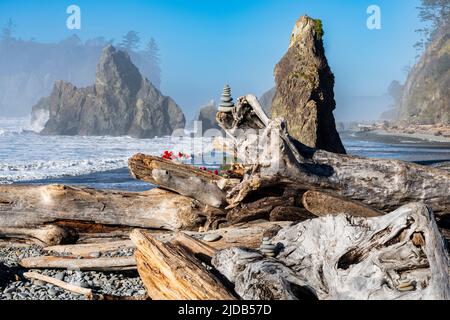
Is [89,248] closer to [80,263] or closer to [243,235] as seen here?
[80,263]

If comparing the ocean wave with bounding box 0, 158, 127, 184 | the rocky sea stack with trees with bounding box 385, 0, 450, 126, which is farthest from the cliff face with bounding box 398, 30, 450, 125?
the ocean wave with bounding box 0, 158, 127, 184

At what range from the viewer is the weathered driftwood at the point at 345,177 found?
911cm

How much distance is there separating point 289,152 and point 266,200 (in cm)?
109

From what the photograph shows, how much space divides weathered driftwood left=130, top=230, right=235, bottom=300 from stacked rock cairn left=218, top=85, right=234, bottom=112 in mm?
3895

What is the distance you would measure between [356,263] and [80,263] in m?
4.42

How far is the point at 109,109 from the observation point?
112125mm

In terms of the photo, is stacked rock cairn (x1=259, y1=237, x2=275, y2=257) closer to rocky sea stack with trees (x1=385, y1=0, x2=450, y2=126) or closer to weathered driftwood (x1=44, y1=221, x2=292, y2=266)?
weathered driftwood (x1=44, y1=221, x2=292, y2=266)

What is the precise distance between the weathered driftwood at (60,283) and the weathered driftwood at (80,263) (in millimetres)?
392

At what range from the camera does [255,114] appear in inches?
391

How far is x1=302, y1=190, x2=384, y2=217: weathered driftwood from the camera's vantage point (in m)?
9.16

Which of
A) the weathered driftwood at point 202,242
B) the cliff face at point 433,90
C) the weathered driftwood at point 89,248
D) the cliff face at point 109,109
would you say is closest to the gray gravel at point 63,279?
the weathered driftwood at point 89,248

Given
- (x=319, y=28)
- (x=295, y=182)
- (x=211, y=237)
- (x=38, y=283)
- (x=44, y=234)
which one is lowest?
(x=38, y=283)

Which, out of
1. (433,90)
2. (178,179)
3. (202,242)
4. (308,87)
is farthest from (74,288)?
(433,90)

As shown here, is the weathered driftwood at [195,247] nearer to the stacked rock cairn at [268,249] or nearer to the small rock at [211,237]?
the stacked rock cairn at [268,249]
